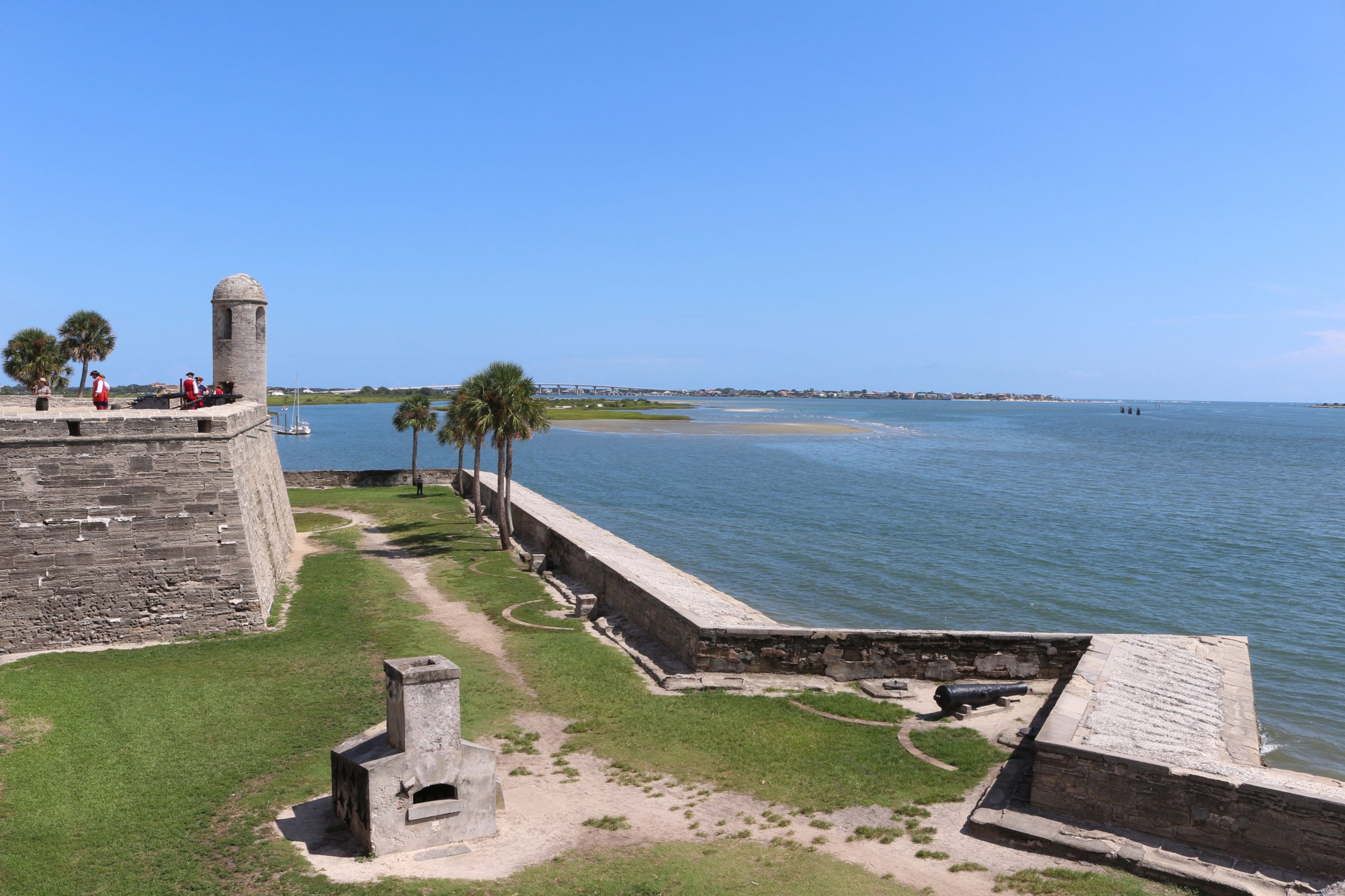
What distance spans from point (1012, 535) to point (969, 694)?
86.9 feet

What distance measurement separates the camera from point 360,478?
39.1 meters

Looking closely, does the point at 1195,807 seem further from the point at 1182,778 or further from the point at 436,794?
the point at 436,794

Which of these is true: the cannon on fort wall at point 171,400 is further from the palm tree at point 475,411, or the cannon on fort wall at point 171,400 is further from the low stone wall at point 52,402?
the palm tree at point 475,411

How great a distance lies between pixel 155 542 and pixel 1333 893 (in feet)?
53.0

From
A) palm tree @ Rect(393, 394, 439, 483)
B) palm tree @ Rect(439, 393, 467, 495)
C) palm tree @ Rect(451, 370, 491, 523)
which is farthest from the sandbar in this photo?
palm tree @ Rect(451, 370, 491, 523)

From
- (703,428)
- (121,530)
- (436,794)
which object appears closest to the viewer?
(436,794)

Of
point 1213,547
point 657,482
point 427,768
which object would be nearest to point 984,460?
point 657,482

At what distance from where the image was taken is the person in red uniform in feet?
59.4

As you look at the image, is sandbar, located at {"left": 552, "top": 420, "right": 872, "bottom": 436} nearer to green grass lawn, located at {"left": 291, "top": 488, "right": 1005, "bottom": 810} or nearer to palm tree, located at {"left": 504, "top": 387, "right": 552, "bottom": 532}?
palm tree, located at {"left": 504, "top": 387, "right": 552, "bottom": 532}

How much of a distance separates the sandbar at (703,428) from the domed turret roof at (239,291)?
8207 centimetres

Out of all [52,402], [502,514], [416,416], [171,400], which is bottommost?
[502,514]

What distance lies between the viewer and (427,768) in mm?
8281

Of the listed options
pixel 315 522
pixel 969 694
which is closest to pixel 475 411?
pixel 315 522

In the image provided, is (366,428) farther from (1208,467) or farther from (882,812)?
(882,812)
